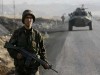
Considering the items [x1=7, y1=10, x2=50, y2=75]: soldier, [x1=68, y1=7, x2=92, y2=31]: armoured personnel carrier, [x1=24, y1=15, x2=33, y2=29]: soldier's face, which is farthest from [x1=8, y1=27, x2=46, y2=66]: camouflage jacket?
[x1=68, y1=7, x2=92, y2=31]: armoured personnel carrier

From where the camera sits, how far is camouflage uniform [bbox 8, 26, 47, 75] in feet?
19.5

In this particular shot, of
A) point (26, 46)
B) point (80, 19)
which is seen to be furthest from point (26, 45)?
point (80, 19)

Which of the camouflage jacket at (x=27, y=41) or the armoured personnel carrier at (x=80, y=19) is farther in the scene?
the armoured personnel carrier at (x=80, y=19)

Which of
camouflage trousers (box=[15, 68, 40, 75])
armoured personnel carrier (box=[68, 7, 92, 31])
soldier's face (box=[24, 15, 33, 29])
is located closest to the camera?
soldier's face (box=[24, 15, 33, 29])

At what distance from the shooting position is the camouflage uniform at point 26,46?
19.5 ft

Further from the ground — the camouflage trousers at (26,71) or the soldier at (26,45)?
the soldier at (26,45)

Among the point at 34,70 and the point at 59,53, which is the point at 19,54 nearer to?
the point at 34,70

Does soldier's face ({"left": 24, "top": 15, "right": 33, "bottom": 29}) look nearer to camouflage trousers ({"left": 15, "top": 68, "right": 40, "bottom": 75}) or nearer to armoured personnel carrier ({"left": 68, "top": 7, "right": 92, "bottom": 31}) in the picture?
camouflage trousers ({"left": 15, "top": 68, "right": 40, "bottom": 75})

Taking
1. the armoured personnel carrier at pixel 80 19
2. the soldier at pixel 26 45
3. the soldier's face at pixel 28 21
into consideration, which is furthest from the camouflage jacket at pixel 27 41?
the armoured personnel carrier at pixel 80 19

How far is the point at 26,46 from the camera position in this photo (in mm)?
6000

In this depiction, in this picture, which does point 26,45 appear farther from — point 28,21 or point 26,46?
point 28,21

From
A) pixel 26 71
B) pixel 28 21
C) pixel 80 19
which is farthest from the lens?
pixel 80 19

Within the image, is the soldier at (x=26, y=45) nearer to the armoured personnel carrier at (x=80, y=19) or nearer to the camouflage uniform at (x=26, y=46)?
the camouflage uniform at (x=26, y=46)

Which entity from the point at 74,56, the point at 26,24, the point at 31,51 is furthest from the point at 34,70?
the point at 74,56
